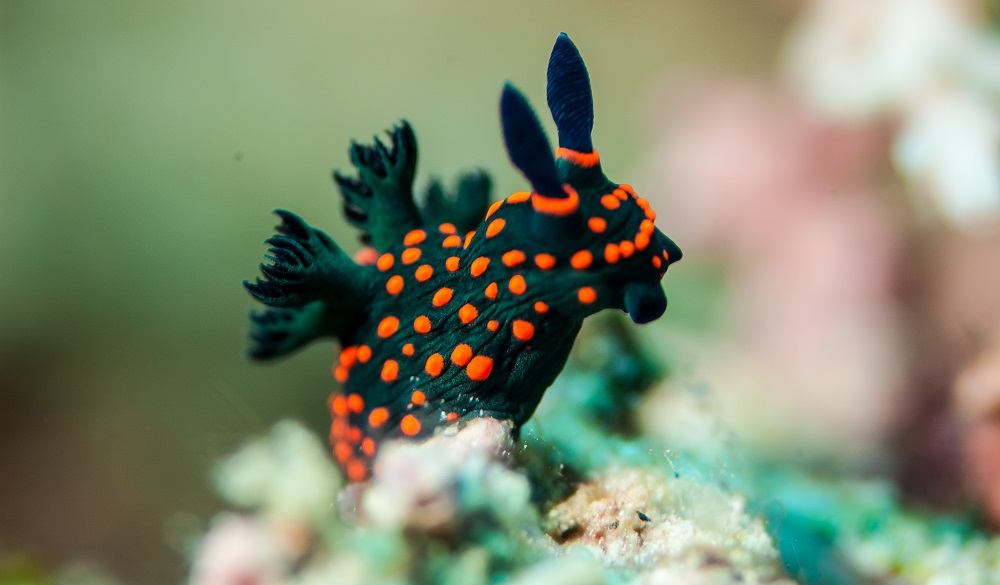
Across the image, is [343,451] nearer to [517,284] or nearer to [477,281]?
[477,281]

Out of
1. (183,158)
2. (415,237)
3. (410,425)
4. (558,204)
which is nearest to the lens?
(558,204)

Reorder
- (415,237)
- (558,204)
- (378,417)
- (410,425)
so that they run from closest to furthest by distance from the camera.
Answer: (558,204) < (410,425) < (378,417) < (415,237)

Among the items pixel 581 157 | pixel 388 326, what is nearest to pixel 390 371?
pixel 388 326

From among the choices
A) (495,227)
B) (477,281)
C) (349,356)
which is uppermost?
(495,227)

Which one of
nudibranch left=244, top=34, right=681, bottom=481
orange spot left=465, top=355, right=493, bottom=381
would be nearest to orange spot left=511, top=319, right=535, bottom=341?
nudibranch left=244, top=34, right=681, bottom=481

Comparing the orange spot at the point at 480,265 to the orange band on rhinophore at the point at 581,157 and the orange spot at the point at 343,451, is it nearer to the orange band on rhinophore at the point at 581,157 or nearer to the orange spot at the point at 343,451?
the orange band on rhinophore at the point at 581,157

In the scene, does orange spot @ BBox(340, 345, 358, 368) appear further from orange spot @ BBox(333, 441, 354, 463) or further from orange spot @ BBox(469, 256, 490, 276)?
orange spot @ BBox(469, 256, 490, 276)

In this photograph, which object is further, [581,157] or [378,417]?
[378,417]

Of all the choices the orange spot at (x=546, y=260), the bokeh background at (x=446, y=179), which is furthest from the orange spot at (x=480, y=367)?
the bokeh background at (x=446, y=179)
